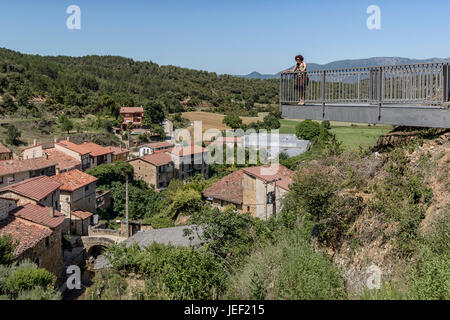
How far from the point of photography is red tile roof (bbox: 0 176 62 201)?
69.4 feet

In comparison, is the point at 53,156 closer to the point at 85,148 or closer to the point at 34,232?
the point at 85,148

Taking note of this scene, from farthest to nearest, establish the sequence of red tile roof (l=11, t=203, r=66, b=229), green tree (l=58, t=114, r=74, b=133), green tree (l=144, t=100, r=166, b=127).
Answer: green tree (l=144, t=100, r=166, b=127), green tree (l=58, t=114, r=74, b=133), red tile roof (l=11, t=203, r=66, b=229)

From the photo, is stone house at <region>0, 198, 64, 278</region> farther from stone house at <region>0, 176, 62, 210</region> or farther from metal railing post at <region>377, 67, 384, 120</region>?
metal railing post at <region>377, 67, 384, 120</region>

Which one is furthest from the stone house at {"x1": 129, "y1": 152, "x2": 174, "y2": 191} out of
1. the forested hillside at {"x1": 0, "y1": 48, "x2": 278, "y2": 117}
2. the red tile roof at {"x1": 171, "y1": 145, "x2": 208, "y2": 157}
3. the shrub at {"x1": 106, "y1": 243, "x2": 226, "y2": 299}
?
the shrub at {"x1": 106, "y1": 243, "x2": 226, "y2": 299}

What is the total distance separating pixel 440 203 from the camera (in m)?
6.56

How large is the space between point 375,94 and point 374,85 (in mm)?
207

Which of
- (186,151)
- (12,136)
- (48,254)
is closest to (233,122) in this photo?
(186,151)

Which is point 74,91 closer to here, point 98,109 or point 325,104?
point 98,109

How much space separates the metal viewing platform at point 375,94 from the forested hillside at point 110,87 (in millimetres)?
50772

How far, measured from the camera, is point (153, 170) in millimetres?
39688

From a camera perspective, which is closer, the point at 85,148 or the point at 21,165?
the point at 21,165

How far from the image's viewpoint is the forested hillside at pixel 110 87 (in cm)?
5838

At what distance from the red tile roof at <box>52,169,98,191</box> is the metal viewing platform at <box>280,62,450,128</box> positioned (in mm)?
21408
